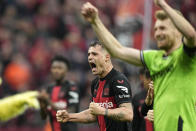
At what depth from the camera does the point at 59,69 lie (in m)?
9.44

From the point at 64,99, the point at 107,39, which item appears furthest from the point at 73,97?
the point at 107,39

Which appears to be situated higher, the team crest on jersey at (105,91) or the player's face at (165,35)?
the player's face at (165,35)

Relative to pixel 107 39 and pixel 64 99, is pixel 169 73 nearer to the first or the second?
pixel 107 39

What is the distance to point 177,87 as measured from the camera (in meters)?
4.81

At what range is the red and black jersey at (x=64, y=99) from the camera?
8891 millimetres

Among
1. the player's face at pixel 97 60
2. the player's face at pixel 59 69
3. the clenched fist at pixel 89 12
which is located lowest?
the player's face at pixel 59 69

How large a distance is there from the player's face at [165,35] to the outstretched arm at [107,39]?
239 millimetres

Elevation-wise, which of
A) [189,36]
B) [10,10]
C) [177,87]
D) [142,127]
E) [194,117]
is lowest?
[142,127]

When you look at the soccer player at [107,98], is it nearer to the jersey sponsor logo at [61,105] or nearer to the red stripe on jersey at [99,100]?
the red stripe on jersey at [99,100]

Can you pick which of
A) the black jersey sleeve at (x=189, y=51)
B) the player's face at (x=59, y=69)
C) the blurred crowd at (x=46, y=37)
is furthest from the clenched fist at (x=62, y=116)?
the blurred crowd at (x=46, y=37)

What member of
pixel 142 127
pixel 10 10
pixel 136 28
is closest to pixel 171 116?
pixel 142 127

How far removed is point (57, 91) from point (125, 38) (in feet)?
12.4

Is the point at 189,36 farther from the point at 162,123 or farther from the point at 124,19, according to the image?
the point at 124,19

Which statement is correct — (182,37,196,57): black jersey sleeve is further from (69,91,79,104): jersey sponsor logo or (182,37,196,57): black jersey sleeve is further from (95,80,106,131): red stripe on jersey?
(69,91,79,104): jersey sponsor logo
